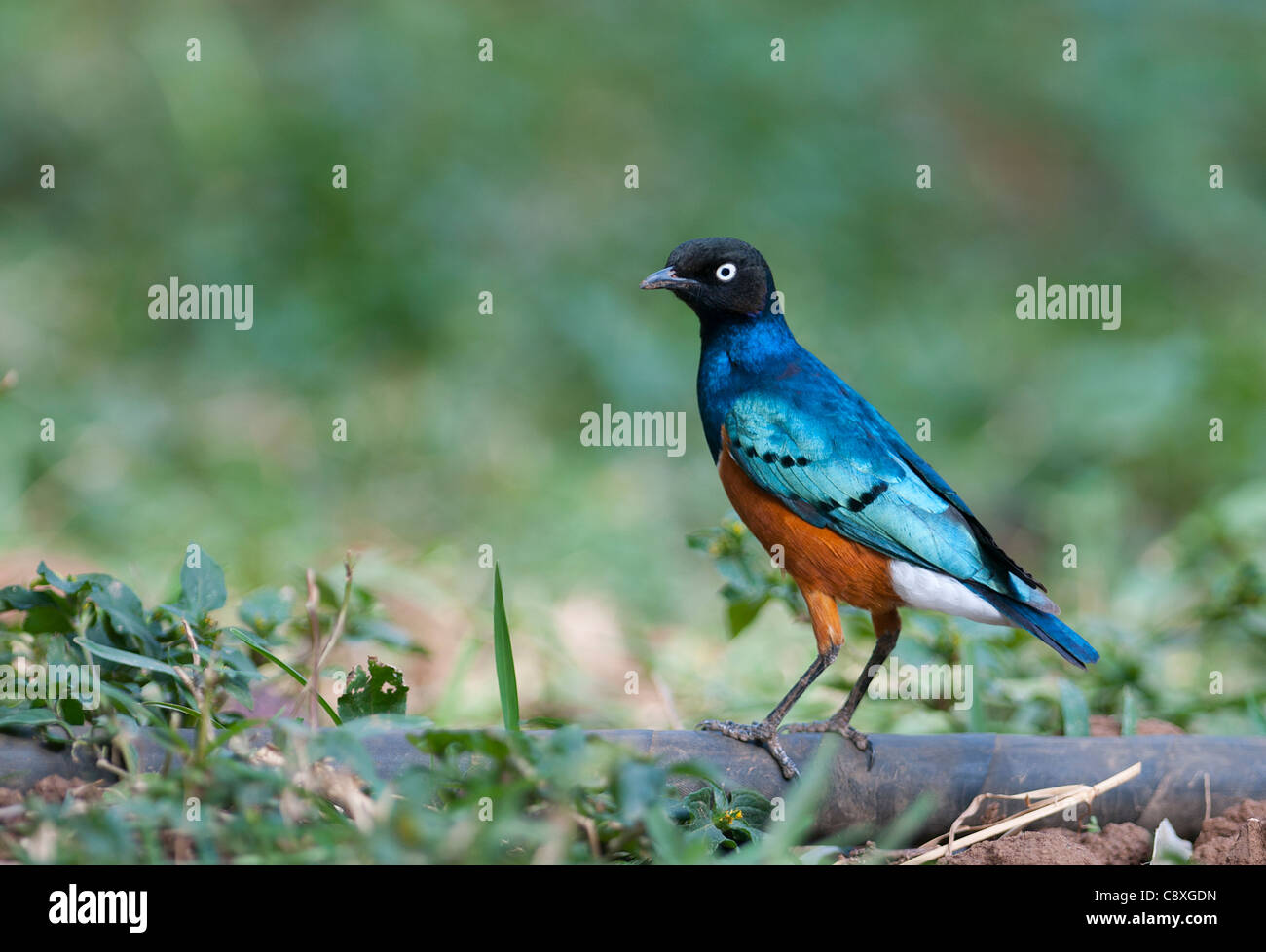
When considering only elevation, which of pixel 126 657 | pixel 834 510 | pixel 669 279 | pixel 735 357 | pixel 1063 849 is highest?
pixel 669 279

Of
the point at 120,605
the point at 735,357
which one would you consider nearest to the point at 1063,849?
the point at 735,357

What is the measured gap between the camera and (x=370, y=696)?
9.15 ft

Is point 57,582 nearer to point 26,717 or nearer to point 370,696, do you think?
point 26,717

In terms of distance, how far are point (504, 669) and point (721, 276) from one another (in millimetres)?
1186

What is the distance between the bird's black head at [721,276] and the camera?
3.48 m

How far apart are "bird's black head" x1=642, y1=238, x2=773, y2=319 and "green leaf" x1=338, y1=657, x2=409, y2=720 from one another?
1248 millimetres

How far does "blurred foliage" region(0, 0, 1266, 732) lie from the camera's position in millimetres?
5551

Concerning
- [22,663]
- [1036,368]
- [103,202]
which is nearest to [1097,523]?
[1036,368]

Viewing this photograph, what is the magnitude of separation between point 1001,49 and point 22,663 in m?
7.63

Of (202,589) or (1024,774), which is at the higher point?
(202,589)

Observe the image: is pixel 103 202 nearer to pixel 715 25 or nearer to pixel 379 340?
pixel 379 340

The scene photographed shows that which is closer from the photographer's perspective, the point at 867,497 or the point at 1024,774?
the point at 1024,774

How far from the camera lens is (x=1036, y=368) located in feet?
24.2

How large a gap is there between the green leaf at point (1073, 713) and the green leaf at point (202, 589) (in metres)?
2.10
